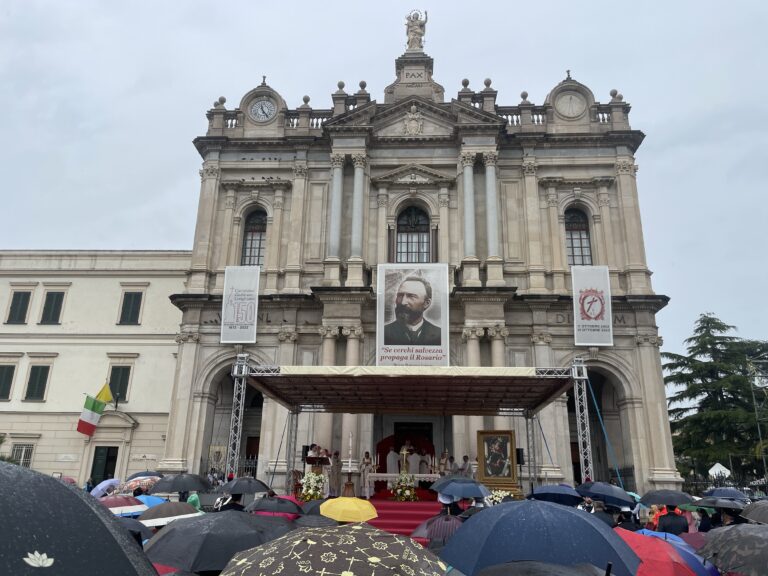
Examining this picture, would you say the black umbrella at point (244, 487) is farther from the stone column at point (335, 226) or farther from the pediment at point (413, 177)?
the pediment at point (413, 177)

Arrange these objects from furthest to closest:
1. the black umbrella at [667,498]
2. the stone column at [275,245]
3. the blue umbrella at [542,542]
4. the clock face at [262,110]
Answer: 1. the clock face at [262,110]
2. the stone column at [275,245]
3. the black umbrella at [667,498]
4. the blue umbrella at [542,542]

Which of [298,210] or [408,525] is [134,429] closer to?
[298,210]

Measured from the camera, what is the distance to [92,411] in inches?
1185

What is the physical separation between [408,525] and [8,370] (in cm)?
2573

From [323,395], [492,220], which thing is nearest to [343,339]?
[323,395]

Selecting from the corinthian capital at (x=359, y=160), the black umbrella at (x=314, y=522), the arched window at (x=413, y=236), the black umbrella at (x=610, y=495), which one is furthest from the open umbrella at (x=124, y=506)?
the corinthian capital at (x=359, y=160)

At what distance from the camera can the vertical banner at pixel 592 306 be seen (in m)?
26.4

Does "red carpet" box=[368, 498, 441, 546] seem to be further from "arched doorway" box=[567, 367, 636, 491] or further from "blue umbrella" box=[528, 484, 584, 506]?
"arched doorway" box=[567, 367, 636, 491]

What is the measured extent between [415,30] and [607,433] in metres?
23.1

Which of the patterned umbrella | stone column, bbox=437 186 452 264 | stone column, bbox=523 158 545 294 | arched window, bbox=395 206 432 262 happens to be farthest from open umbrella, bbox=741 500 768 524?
arched window, bbox=395 206 432 262

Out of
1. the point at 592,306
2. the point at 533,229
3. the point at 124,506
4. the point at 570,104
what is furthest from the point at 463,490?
the point at 570,104

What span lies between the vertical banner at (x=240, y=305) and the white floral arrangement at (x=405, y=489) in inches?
388

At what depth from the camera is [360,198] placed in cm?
2888

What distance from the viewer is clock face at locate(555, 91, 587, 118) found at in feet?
101
